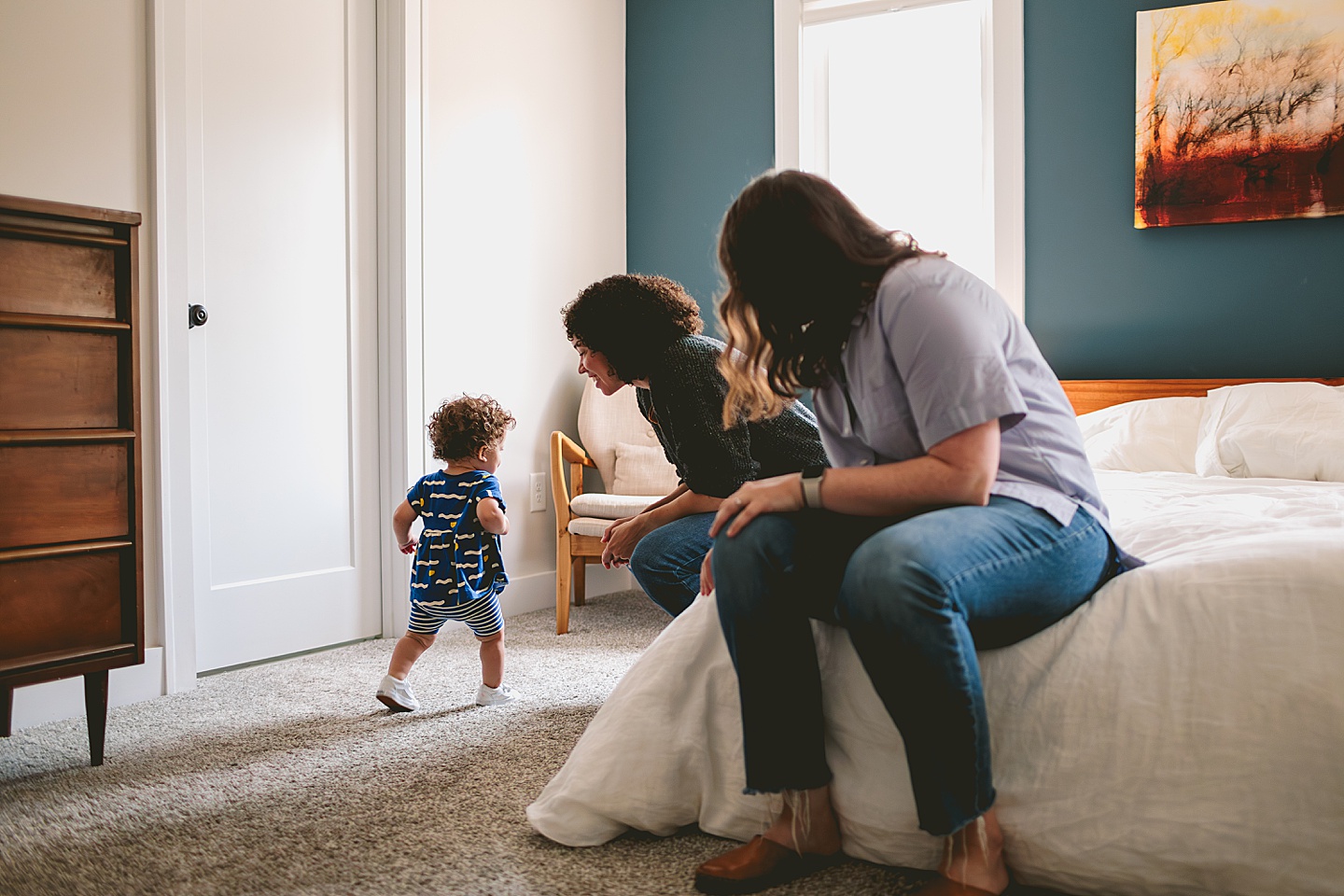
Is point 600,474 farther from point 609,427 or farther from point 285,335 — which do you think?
point 285,335

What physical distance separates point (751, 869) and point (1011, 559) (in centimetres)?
55

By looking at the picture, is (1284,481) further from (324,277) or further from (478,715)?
(324,277)

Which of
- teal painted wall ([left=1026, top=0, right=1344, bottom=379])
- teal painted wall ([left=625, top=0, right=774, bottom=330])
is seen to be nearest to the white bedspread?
teal painted wall ([left=1026, top=0, right=1344, bottom=379])

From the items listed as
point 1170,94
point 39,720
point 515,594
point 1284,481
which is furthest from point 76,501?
point 1170,94

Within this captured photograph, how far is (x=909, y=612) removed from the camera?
1.10m

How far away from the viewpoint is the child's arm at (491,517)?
7.30ft

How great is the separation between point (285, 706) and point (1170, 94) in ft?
10.5

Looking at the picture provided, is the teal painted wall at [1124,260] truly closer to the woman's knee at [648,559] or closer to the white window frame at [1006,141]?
the white window frame at [1006,141]

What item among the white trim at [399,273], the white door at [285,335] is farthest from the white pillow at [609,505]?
the white door at [285,335]

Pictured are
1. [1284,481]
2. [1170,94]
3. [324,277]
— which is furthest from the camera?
[1170,94]

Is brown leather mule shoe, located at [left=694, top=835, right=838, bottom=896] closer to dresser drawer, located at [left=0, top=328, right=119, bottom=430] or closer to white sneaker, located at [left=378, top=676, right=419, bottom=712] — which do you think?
white sneaker, located at [left=378, top=676, right=419, bottom=712]

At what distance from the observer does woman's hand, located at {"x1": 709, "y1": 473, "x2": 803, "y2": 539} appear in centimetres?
130

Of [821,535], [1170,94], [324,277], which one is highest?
[1170,94]

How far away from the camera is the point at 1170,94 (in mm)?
3275
